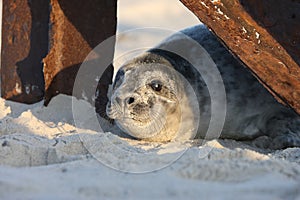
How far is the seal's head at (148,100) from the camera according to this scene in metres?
2.32

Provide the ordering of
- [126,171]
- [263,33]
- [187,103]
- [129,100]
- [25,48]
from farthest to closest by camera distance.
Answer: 1. [25,48]
2. [187,103]
3. [129,100]
4. [263,33]
5. [126,171]

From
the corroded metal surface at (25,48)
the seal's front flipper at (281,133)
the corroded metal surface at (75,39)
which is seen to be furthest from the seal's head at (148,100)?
the corroded metal surface at (25,48)

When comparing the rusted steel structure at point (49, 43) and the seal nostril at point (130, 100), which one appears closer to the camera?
the seal nostril at point (130, 100)

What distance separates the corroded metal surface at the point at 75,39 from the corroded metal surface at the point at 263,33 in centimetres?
95

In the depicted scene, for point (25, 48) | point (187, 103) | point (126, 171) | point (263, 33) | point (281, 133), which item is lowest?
point (281, 133)

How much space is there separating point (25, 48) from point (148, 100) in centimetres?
92

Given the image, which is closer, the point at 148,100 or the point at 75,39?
the point at 148,100

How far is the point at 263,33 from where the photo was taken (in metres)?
1.90

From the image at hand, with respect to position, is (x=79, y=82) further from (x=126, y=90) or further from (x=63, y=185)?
(x=63, y=185)

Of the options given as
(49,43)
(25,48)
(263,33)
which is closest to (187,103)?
(263,33)

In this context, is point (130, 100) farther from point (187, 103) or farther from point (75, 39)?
point (75, 39)

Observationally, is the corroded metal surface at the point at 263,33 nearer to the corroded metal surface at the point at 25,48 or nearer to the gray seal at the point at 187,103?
the gray seal at the point at 187,103

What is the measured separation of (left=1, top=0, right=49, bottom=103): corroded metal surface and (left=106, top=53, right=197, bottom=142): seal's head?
22.5 inches

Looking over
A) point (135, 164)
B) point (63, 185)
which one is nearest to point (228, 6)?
point (135, 164)
